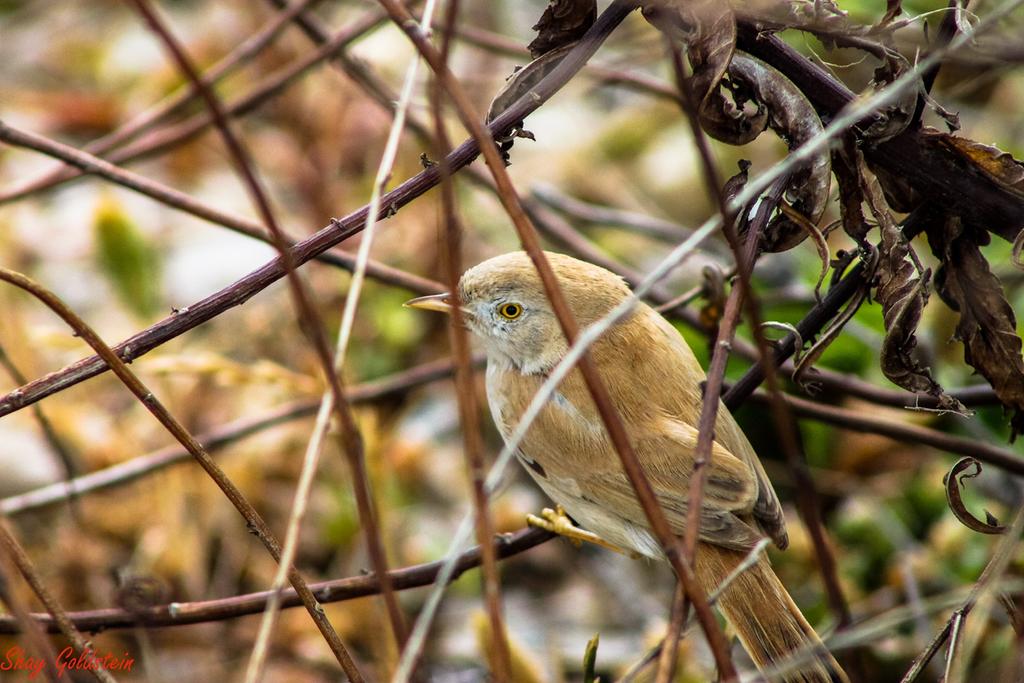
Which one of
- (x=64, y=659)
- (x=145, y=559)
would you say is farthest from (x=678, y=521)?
(x=145, y=559)

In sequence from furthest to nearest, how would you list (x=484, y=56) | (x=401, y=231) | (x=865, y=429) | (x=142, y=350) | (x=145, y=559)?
(x=484, y=56) → (x=401, y=231) → (x=145, y=559) → (x=865, y=429) → (x=142, y=350)

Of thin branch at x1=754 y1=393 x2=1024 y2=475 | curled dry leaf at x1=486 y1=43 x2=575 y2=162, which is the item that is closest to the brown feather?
thin branch at x1=754 y1=393 x2=1024 y2=475

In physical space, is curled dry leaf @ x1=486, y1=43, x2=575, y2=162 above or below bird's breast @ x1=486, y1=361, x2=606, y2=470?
above

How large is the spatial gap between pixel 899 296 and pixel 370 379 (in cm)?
319

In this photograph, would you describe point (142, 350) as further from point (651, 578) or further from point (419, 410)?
point (419, 410)

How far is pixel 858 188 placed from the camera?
1.94m

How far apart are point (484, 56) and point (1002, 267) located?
11.7 feet

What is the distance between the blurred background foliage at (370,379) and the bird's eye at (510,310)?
0.62m

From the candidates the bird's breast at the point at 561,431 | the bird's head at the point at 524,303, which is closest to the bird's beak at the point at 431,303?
the bird's head at the point at 524,303

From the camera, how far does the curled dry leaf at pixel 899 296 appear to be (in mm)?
1909

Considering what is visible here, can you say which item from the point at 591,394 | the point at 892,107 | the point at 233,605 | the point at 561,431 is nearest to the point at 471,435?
the point at 591,394

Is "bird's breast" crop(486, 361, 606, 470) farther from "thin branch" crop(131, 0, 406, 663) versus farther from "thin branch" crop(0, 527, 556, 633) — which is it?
"thin branch" crop(131, 0, 406, 663)

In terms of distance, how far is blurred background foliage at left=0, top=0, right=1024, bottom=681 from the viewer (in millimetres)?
3541

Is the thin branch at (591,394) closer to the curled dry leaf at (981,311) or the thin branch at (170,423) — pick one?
the thin branch at (170,423)
